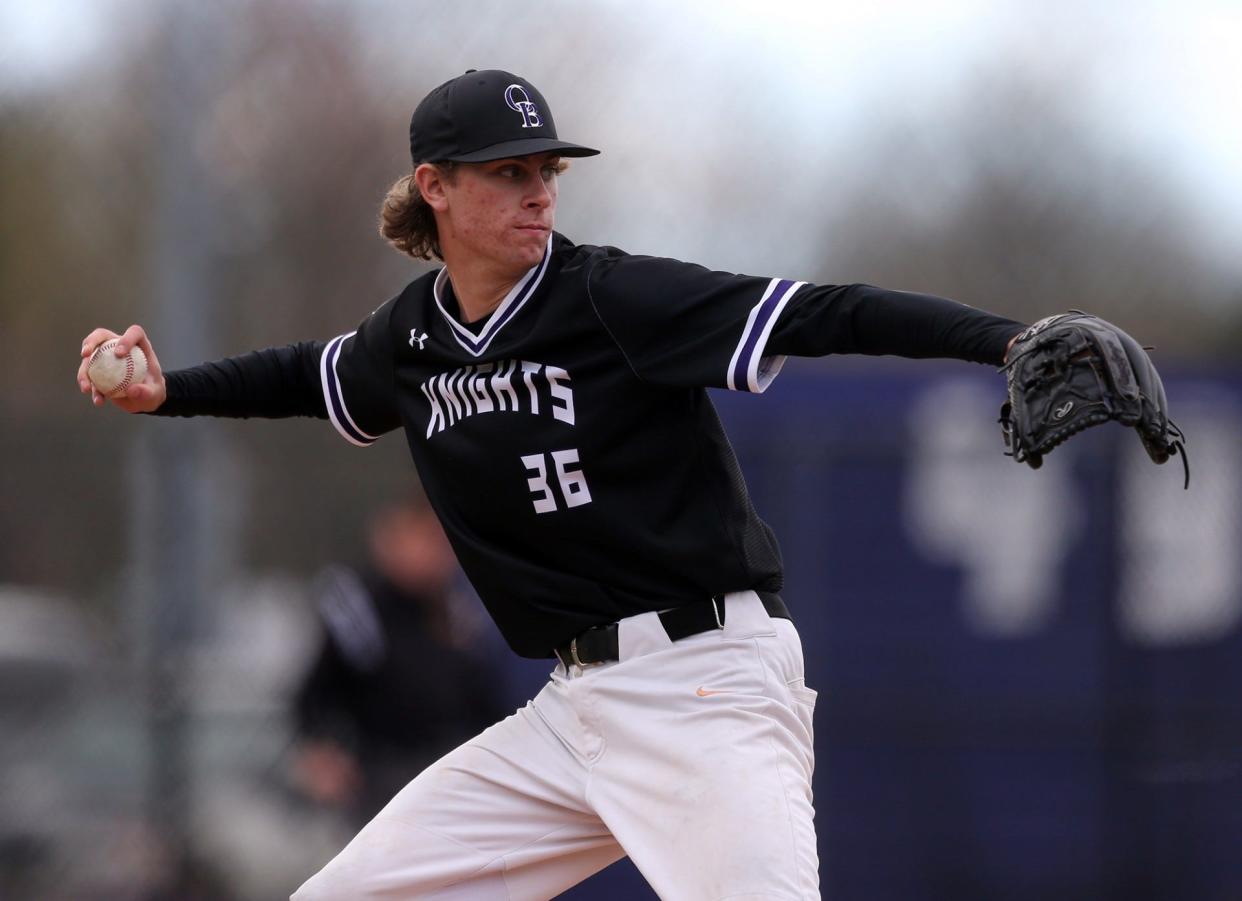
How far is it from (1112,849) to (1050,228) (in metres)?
2.56

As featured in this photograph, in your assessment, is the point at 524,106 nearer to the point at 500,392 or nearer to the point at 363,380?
the point at 500,392

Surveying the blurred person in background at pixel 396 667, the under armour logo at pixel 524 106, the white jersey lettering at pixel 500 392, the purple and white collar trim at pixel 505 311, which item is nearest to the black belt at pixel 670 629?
the white jersey lettering at pixel 500 392

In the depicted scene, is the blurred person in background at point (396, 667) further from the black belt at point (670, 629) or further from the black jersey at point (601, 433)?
the black belt at point (670, 629)

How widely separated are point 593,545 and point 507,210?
67 centimetres

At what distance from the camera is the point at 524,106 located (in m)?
3.22

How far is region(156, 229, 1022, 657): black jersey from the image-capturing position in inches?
116

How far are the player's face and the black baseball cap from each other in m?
0.04

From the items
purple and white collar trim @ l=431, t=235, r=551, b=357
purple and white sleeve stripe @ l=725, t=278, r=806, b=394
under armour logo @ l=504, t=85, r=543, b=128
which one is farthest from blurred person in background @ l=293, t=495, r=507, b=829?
purple and white sleeve stripe @ l=725, t=278, r=806, b=394

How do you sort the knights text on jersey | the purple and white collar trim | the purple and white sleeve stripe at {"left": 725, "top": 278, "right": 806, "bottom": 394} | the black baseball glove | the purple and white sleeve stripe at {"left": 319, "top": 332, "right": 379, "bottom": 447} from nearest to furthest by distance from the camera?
the black baseball glove, the purple and white sleeve stripe at {"left": 725, "top": 278, "right": 806, "bottom": 394}, the knights text on jersey, the purple and white collar trim, the purple and white sleeve stripe at {"left": 319, "top": 332, "right": 379, "bottom": 447}

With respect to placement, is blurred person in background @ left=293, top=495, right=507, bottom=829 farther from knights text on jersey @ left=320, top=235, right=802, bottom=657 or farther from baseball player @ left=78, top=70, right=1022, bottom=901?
knights text on jersey @ left=320, top=235, right=802, bottom=657

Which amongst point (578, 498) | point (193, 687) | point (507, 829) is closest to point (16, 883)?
point (193, 687)

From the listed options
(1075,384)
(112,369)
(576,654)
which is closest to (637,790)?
(576,654)

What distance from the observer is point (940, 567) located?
18.5ft

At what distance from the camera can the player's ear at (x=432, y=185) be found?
3.31m
